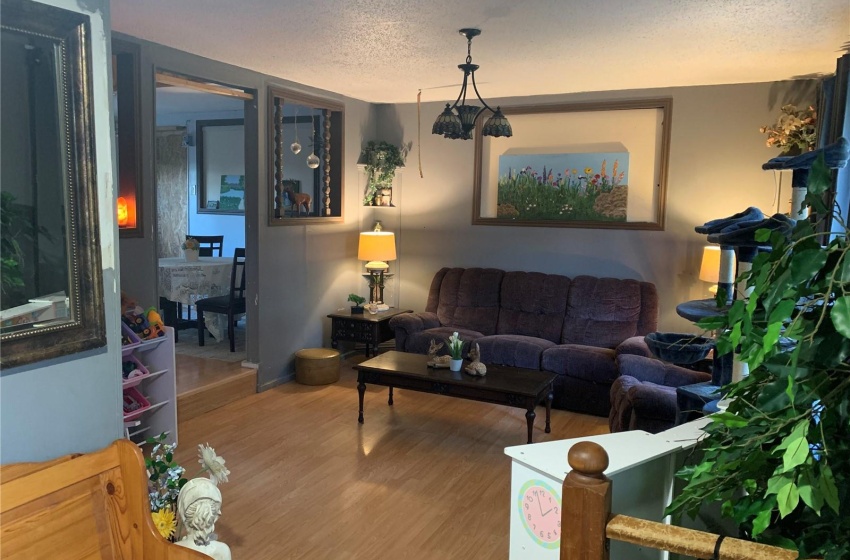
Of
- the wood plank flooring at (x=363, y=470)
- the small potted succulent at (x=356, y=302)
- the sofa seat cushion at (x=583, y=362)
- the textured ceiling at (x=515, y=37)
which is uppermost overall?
the textured ceiling at (x=515, y=37)

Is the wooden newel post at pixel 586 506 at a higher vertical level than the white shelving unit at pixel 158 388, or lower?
higher

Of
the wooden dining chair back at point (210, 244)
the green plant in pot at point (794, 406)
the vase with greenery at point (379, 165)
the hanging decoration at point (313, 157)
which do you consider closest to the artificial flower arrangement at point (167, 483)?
the green plant in pot at point (794, 406)

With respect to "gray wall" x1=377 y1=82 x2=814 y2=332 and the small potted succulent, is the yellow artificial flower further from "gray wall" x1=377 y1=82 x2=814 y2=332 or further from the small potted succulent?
"gray wall" x1=377 y1=82 x2=814 y2=332

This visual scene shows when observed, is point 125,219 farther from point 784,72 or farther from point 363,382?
point 784,72

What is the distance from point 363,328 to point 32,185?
4.05m

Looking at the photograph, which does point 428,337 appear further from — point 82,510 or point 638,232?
point 82,510

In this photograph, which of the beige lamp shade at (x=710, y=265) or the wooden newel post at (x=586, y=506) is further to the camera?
the beige lamp shade at (x=710, y=265)

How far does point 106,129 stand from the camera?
1.85 meters

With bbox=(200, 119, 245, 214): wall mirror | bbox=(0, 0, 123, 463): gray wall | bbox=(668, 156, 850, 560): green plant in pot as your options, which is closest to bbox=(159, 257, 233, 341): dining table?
bbox=(200, 119, 245, 214): wall mirror

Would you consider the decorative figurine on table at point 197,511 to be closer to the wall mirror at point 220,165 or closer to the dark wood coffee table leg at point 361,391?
the dark wood coffee table leg at point 361,391

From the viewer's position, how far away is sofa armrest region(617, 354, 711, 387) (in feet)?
13.5

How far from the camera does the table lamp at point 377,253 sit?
5.81 m

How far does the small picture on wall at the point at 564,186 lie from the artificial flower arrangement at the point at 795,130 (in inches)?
45.6

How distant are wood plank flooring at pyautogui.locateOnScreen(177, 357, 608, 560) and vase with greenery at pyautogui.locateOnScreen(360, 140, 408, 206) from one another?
6.64 feet
